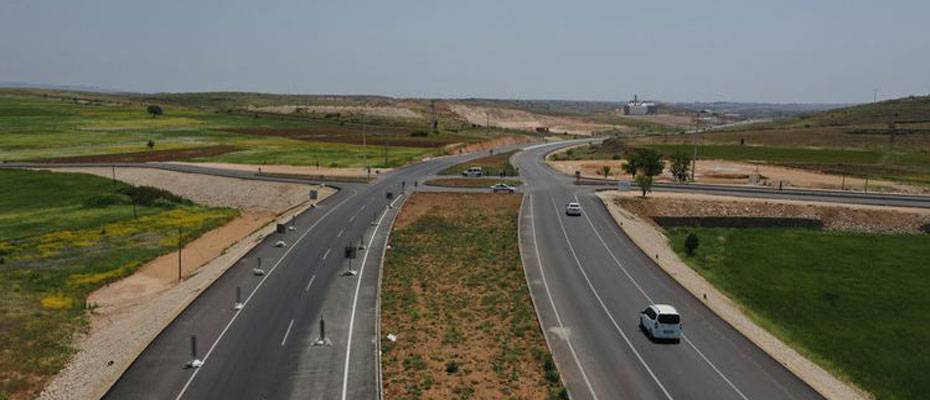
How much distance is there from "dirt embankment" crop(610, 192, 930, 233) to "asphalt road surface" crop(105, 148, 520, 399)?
108 feet

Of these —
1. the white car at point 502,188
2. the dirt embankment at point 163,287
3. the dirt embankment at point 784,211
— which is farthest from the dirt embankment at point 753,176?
the dirt embankment at point 163,287

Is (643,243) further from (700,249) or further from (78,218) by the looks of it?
(78,218)

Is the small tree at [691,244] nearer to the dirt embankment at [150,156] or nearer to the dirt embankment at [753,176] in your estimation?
the dirt embankment at [753,176]

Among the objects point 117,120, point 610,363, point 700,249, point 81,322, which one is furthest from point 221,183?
point 117,120

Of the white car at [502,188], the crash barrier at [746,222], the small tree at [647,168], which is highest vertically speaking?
the small tree at [647,168]

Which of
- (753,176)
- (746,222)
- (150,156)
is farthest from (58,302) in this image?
(753,176)

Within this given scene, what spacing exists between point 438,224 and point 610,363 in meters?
32.7

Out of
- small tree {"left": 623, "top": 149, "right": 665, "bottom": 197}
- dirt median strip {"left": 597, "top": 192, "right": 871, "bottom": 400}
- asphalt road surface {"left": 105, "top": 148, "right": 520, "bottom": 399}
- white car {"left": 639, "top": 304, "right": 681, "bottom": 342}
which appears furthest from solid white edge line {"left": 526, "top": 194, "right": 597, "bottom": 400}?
small tree {"left": 623, "top": 149, "right": 665, "bottom": 197}

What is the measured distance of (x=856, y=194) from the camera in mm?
79438

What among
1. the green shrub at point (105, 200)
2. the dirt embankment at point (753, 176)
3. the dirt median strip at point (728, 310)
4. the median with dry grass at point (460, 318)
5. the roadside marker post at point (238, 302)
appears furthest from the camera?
the dirt embankment at point (753, 176)

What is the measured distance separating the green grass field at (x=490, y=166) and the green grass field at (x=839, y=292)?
36.5 m

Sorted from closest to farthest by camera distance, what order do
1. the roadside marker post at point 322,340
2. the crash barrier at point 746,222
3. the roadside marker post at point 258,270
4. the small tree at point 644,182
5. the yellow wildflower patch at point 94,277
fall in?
the roadside marker post at point 322,340 < the roadside marker post at point 258,270 < the yellow wildflower patch at point 94,277 < the crash barrier at point 746,222 < the small tree at point 644,182

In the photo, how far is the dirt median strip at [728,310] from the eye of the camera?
3070 centimetres

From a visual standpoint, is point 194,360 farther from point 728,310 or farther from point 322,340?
point 728,310
